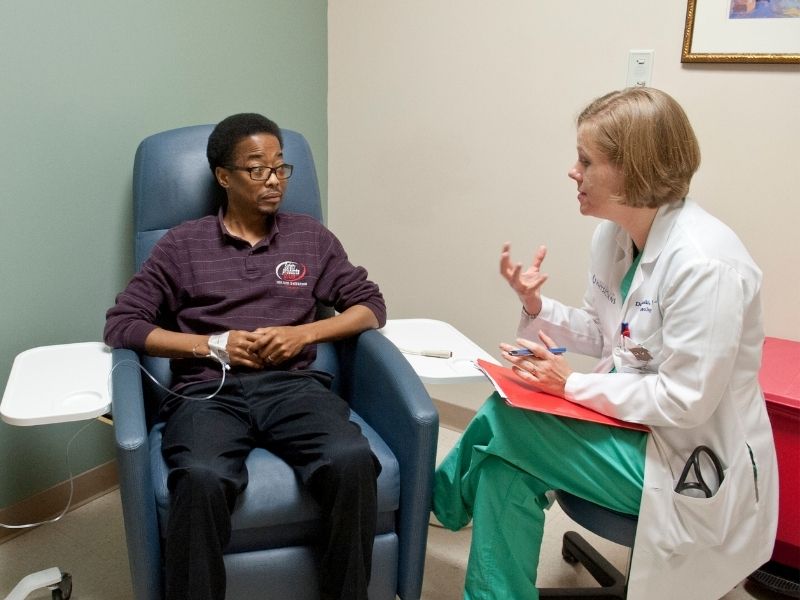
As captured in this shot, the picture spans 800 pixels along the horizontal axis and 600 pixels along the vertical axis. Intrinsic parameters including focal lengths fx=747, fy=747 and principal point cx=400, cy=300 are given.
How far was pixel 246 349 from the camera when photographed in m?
1.61

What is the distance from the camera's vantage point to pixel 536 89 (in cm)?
220

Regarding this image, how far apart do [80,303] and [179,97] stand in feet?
2.08

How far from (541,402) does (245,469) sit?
1.90 feet

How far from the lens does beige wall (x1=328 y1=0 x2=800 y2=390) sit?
191 cm

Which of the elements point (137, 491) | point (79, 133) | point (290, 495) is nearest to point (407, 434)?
point (290, 495)

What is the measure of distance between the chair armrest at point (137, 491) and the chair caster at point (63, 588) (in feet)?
1.20

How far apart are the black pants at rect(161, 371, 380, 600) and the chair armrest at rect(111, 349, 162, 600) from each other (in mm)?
43

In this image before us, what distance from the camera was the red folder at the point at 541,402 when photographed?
1363 millimetres

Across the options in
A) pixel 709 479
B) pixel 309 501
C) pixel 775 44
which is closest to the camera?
pixel 709 479

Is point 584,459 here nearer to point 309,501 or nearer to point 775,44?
point 309,501

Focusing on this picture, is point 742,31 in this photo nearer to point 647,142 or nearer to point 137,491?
point 647,142

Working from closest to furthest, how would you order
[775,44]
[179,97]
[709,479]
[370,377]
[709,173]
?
[709,479], [370,377], [775,44], [709,173], [179,97]

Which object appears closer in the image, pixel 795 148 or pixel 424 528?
pixel 424 528

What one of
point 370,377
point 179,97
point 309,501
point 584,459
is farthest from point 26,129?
point 584,459
